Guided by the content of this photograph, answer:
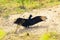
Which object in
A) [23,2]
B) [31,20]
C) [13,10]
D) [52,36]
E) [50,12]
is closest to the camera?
[52,36]

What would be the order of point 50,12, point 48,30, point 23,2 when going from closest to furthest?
point 48,30 < point 50,12 < point 23,2

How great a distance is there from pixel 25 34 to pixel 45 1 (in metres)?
2.86

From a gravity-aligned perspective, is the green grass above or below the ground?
above

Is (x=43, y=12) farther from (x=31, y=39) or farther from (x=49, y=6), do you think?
(x=31, y=39)

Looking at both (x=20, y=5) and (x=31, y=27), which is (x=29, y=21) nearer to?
(x=31, y=27)

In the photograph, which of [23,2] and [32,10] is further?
[23,2]

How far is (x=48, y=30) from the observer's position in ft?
20.9

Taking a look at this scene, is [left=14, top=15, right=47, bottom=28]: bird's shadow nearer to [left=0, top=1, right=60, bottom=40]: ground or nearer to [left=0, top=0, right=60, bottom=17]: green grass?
[left=0, top=1, right=60, bottom=40]: ground

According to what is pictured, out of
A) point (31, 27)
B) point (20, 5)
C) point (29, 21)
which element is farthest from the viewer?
point (20, 5)

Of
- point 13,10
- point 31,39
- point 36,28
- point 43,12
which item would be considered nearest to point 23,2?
point 13,10

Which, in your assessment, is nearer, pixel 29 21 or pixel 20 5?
pixel 29 21

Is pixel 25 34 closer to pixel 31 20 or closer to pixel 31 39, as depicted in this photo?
pixel 31 39

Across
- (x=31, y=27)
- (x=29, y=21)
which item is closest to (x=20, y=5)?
(x=29, y=21)

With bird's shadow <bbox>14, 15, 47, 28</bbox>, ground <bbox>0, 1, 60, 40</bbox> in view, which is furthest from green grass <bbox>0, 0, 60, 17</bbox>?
bird's shadow <bbox>14, 15, 47, 28</bbox>
